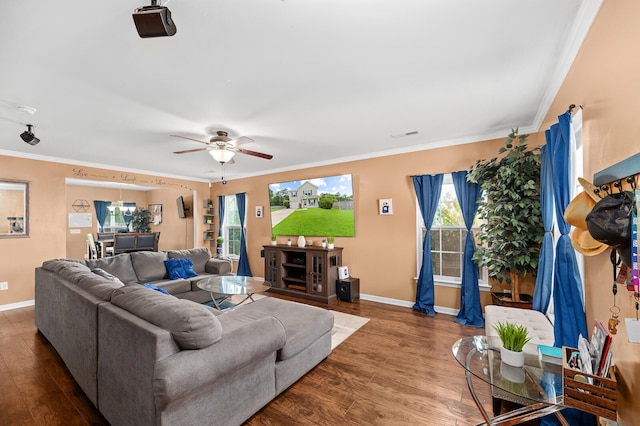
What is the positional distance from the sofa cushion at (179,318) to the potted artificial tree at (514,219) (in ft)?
10.3

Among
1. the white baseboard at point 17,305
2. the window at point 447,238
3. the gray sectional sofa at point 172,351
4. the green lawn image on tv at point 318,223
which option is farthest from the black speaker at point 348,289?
the white baseboard at point 17,305

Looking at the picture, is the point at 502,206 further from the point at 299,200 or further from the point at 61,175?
the point at 61,175

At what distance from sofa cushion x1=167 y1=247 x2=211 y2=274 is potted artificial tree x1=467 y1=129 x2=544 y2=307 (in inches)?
178

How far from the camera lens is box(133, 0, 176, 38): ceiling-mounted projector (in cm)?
128

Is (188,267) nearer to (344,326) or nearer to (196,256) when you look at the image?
(196,256)

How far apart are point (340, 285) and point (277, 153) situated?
257 cm

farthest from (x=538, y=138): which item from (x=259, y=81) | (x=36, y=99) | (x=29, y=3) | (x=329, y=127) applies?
(x=36, y=99)

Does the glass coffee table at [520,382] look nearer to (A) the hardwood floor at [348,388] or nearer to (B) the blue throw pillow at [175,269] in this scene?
(A) the hardwood floor at [348,388]

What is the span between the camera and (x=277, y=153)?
4.61 meters

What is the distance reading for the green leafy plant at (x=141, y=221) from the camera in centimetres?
809

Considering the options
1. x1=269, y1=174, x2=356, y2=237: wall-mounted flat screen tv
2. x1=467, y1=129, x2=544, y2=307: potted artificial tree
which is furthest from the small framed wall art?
x1=467, y1=129, x2=544, y2=307: potted artificial tree

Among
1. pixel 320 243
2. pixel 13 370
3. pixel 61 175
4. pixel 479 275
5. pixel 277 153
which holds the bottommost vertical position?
pixel 13 370

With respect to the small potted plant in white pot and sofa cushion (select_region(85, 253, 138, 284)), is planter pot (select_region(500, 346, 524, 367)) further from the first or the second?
sofa cushion (select_region(85, 253, 138, 284))

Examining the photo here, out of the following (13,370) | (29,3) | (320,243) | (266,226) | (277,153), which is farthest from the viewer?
(266,226)
